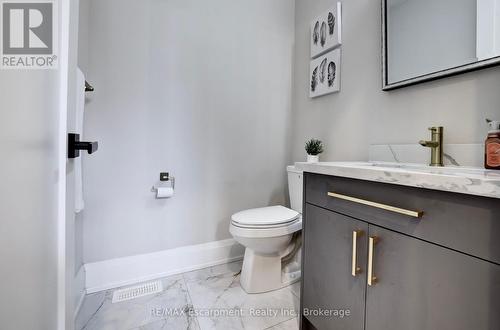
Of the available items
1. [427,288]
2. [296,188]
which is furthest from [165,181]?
[427,288]

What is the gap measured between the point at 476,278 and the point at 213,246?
1.59m

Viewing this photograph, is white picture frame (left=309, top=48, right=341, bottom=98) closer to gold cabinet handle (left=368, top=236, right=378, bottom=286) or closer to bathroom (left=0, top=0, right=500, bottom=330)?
bathroom (left=0, top=0, right=500, bottom=330)

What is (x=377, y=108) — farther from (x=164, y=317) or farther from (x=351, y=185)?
(x=164, y=317)

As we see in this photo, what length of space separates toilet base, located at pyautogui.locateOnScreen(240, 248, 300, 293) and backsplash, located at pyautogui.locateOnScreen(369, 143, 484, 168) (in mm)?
904

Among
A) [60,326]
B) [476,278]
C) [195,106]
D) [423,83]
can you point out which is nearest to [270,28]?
[195,106]

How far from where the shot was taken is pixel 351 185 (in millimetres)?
839

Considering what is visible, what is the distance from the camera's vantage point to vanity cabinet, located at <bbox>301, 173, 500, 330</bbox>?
54 centimetres

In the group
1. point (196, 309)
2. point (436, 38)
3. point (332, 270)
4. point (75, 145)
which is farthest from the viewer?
point (196, 309)

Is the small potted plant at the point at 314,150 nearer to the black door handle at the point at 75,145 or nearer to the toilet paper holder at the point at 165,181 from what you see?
the toilet paper holder at the point at 165,181

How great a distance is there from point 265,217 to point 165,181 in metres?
0.77

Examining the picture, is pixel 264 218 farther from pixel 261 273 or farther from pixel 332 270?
pixel 332 270

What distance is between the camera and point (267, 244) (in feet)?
4.60

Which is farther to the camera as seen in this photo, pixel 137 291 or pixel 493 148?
pixel 137 291

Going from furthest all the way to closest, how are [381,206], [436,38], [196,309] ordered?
[196,309] < [436,38] < [381,206]
